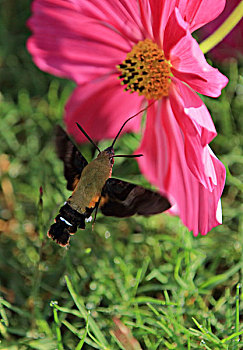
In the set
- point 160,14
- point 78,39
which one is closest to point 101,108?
point 78,39

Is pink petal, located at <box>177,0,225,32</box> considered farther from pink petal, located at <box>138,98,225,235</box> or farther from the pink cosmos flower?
pink petal, located at <box>138,98,225,235</box>

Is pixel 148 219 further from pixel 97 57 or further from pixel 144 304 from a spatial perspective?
pixel 97 57

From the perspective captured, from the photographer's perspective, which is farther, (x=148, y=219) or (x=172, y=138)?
(x=148, y=219)

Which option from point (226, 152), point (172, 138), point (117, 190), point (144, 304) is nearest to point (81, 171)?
point (117, 190)

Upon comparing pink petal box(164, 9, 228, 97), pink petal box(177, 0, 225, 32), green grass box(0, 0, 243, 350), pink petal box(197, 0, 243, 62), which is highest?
pink petal box(177, 0, 225, 32)

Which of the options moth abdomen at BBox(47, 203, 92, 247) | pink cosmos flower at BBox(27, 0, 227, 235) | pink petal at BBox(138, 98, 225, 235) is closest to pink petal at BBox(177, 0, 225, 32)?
pink cosmos flower at BBox(27, 0, 227, 235)

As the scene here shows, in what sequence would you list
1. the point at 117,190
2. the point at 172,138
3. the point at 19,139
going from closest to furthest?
the point at 117,190 < the point at 172,138 < the point at 19,139

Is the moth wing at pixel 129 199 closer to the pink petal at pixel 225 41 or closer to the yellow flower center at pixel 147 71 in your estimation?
the yellow flower center at pixel 147 71
